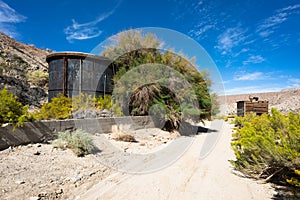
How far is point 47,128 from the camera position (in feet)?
17.7

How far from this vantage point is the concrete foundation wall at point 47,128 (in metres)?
4.39

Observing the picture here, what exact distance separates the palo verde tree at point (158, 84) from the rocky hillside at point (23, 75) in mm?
6659

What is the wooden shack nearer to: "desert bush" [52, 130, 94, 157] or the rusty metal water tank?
the rusty metal water tank

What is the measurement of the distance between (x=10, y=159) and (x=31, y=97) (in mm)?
11000

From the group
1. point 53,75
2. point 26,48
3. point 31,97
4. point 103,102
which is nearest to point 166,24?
point 103,102

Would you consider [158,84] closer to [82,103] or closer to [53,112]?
[82,103]

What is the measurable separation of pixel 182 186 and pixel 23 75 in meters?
Answer: 18.8

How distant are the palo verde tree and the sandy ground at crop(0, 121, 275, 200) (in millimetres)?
4069

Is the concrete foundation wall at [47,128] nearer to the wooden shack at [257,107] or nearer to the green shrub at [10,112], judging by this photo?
the green shrub at [10,112]

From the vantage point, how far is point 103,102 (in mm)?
9195

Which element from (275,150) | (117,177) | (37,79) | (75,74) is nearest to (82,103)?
(75,74)

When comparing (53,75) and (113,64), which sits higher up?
(113,64)

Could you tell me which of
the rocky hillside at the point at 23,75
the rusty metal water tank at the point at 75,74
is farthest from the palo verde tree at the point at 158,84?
the rocky hillside at the point at 23,75

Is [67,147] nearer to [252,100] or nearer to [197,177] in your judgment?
[197,177]
